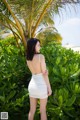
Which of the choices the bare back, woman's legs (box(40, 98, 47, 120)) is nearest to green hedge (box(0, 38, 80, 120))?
woman's legs (box(40, 98, 47, 120))

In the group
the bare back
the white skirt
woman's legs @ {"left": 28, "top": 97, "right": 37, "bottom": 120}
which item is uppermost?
the bare back

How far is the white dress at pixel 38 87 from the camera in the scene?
536 cm

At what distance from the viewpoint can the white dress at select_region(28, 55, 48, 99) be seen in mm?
5355

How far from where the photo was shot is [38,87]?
5.35m

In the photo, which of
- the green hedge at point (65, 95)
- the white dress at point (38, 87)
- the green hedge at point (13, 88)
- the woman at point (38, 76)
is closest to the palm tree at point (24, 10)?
the green hedge at point (13, 88)

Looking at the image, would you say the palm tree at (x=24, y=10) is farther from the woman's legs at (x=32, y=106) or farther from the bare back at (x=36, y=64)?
the woman's legs at (x=32, y=106)

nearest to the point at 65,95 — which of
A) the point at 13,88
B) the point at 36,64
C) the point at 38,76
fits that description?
the point at 38,76

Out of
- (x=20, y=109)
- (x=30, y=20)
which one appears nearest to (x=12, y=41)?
(x=30, y=20)

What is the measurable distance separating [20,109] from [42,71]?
136 centimetres

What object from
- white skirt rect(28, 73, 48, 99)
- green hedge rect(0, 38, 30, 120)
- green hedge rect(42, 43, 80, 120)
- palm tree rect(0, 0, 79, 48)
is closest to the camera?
white skirt rect(28, 73, 48, 99)

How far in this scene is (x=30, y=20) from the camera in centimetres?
1224

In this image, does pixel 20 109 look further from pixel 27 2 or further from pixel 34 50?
pixel 27 2

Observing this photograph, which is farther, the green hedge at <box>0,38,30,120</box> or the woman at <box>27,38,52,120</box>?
the green hedge at <box>0,38,30,120</box>

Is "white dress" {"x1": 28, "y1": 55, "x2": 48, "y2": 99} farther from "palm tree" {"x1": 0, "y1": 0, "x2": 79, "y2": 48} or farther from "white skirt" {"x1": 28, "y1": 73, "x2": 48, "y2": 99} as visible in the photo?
"palm tree" {"x1": 0, "y1": 0, "x2": 79, "y2": 48}
